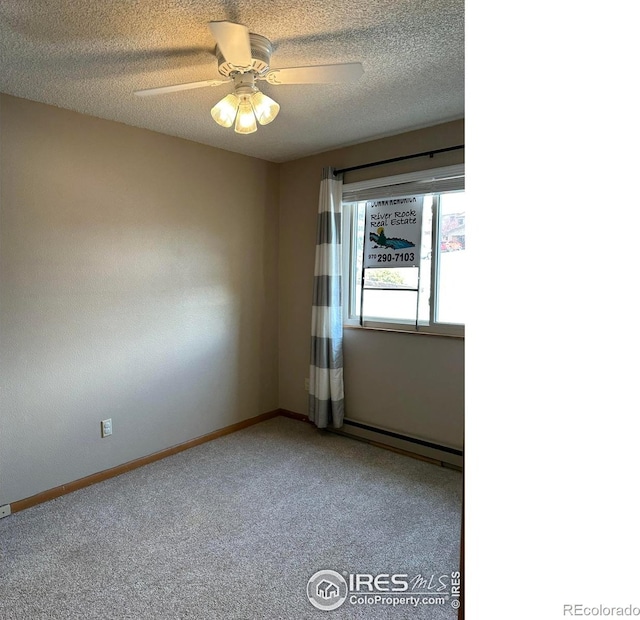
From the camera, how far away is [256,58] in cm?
188

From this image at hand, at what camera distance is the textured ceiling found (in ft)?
5.47

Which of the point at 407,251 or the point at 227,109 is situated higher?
the point at 227,109

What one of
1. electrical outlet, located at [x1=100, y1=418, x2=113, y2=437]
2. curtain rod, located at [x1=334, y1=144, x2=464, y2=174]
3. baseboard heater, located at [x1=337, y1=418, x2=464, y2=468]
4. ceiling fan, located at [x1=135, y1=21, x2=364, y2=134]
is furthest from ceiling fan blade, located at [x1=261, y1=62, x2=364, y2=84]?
baseboard heater, located at [x1=337, y1=418, x2=464, y2=468]

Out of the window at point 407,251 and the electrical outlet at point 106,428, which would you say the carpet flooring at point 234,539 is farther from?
the window at point 407,251

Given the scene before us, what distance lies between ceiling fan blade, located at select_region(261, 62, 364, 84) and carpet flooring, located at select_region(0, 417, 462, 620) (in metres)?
2.22

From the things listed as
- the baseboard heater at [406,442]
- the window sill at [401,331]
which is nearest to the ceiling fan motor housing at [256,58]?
the window sill at [401,331]

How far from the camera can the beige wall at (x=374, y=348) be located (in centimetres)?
310

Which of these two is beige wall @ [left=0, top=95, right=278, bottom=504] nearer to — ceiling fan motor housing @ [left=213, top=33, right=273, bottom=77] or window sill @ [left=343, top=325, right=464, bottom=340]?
window sill @ [left=343, top=325, right=464, bottom=340]

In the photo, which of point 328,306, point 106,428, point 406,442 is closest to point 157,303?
point 106,428

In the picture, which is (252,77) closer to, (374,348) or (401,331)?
(401,331)

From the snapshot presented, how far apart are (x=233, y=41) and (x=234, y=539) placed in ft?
7.50
